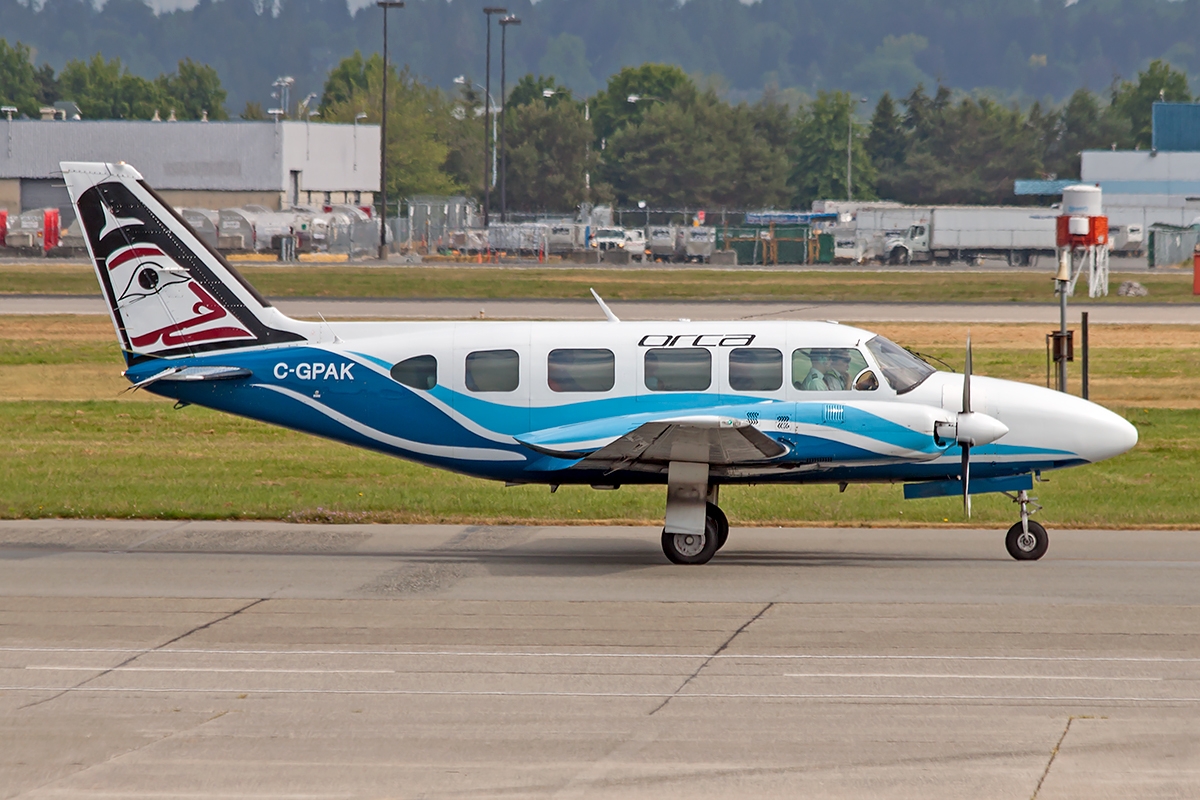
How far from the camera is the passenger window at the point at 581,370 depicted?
15.7 meters

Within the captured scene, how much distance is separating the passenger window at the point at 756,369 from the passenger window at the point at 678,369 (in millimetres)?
274

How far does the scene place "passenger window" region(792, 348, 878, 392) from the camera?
50.6 ft

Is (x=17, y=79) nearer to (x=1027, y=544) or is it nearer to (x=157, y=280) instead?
(x=157, y=280)

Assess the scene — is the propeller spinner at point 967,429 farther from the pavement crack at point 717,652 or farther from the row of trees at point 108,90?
the row of trees at point 108,90

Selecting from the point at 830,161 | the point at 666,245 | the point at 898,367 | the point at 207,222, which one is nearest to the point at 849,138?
the point at 830,161

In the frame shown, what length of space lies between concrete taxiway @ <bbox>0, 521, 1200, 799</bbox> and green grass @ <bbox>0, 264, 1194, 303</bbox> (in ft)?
125

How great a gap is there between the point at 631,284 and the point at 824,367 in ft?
156

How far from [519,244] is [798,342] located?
73.2m

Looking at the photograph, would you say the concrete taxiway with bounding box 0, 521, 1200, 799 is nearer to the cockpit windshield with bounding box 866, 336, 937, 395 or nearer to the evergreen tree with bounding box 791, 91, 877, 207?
the cockpit windshield with bounding box 866, 336, 937, 395

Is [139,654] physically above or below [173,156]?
below

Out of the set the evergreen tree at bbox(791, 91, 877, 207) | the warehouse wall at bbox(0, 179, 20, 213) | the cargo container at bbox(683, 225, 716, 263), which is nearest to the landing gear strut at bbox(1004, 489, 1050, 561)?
the cargo container at bbox(683, 225, 716, 263)

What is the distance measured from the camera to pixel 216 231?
82250mm

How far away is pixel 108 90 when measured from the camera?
555 ft

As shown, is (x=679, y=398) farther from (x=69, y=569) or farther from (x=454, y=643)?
(x=69, y=569)
